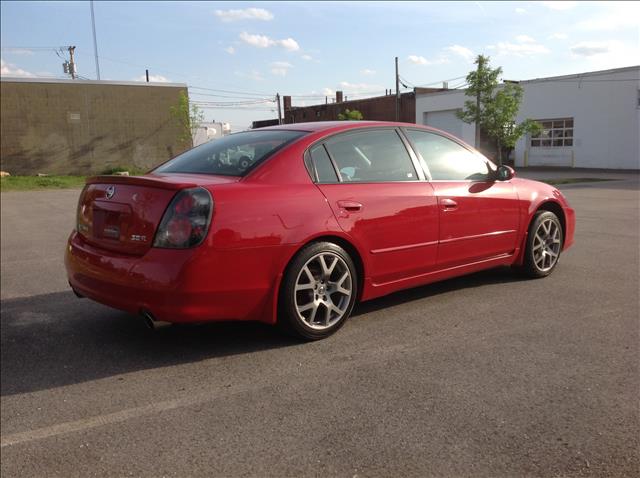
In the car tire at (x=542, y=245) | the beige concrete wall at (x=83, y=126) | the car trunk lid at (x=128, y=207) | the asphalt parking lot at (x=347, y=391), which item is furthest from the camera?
the beige concrete wall at (x=83, y=126)

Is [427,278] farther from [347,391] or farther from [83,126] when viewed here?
[83,126]

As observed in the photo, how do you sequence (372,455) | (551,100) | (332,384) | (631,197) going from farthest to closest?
(551,100), (631,197), (332,384), (372,455)

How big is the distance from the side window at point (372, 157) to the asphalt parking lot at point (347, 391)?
1.12 m

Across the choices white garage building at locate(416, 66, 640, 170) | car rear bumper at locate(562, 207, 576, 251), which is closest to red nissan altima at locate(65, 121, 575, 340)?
car rear bumper at locate(562, 207, 576, 251)

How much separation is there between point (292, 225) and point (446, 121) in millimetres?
43340

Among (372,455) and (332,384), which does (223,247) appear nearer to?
(332,384)

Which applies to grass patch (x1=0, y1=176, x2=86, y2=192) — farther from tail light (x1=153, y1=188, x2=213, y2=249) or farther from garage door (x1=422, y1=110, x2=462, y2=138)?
garage door (x1=422, y1=110, x2=462, y2=138)

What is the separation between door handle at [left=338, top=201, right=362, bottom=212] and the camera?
4.19 m

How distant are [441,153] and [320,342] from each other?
81.9 inches

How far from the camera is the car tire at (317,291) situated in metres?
3.93

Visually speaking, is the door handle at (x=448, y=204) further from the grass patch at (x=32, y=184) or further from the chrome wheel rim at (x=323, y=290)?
the grass patch at (x=32, y=184)

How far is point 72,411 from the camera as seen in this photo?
3.15 m

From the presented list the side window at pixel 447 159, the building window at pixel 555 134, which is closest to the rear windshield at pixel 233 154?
the side window at pixel 447 159

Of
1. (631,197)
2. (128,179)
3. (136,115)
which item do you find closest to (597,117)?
(631,197)
